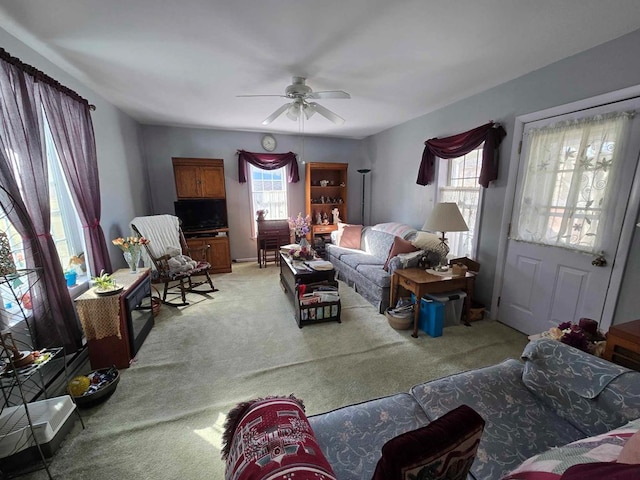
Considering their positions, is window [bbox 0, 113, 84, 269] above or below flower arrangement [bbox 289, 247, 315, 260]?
above

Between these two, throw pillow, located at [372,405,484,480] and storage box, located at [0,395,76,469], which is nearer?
throw pillow, located at [372,405,484,480]

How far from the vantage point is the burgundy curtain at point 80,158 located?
215 cm

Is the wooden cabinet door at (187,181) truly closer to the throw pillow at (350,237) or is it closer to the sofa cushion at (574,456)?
the throw pillow at (350,237)

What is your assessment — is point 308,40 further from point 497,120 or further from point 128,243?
point 128,243

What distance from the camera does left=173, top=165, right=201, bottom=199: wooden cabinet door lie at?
435 centimetres

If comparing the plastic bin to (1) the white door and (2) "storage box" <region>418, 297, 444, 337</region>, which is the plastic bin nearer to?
(2) "storage box" <region>418, 297, 444, 337</region>

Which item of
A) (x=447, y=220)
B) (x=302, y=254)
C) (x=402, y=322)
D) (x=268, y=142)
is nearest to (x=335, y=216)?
(x=268, y=142)

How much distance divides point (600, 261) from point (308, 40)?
2827mm

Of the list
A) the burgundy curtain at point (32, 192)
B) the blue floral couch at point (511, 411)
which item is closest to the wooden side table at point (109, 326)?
the burgundy curtain at point (32, 192)

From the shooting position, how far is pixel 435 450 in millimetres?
543

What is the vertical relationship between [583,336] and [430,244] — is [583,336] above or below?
below

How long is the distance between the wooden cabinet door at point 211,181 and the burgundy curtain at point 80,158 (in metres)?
1.82

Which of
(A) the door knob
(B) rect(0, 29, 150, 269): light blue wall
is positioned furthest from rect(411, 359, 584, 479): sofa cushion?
(B) rect(0, 29, 150, 269): light blue wall

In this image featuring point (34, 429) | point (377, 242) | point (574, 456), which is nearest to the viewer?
point (574, 456)
